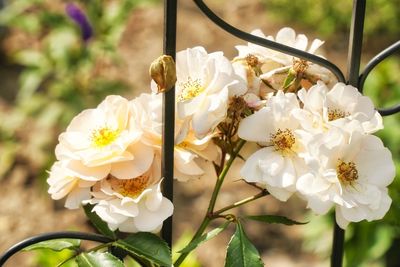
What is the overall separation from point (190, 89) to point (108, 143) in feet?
0.38

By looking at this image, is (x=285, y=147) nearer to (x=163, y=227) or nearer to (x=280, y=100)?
(x=280, y=100)

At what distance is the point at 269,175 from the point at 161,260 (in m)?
0.15

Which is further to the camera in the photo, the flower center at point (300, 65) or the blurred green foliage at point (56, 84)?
the blurred green foliage at point (56, 84)

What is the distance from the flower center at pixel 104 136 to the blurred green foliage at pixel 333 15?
3.19 metres

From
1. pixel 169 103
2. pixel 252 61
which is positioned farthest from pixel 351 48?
pixel 169 103

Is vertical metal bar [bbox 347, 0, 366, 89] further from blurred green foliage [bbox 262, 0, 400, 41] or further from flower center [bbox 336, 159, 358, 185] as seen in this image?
blurred green foliage [bbox 262, 0, 400, 41]

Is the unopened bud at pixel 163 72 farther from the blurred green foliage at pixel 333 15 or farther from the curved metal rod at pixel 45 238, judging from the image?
the blurred green foliage at pixel 333 15

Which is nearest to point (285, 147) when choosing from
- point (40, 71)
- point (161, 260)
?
point (161, 260)

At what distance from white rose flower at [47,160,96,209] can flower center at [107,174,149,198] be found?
0.08 ft

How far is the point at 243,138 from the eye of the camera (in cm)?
94

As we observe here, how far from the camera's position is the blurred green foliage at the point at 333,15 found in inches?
160

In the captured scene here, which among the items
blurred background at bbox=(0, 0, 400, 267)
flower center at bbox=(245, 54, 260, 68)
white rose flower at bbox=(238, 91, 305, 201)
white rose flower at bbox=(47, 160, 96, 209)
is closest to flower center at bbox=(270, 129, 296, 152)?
white rose flower at bbox=(238, 91, 305, 201)

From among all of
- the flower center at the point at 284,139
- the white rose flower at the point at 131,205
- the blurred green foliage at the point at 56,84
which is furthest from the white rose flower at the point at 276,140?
the blurred green foliage at the point at 56,84

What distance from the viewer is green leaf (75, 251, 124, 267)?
37.3 inches
